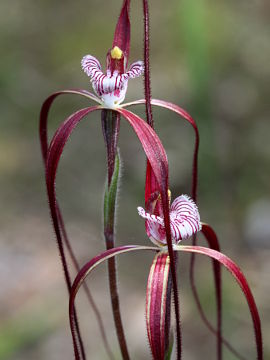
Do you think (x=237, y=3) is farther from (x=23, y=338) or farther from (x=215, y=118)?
(x=23, y=338)

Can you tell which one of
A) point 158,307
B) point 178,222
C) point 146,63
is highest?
point 146,63

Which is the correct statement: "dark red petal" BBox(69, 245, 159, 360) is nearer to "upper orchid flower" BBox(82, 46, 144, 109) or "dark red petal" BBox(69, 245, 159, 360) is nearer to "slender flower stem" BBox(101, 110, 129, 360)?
"slender flower stem" BBox(101, 110, 129, 360)

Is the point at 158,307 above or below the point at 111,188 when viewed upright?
below

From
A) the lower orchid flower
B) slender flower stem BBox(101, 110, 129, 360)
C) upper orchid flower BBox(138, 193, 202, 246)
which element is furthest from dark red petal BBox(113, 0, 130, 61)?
upper orchid flower BBox(138, 193, 202, 246)

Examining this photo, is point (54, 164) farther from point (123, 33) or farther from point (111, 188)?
point (123, 33)

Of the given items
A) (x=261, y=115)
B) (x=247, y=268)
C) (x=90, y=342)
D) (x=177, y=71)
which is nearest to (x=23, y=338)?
(x=90, y=342)

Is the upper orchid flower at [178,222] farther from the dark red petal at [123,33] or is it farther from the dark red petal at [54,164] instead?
the dark red petal at [123,33]

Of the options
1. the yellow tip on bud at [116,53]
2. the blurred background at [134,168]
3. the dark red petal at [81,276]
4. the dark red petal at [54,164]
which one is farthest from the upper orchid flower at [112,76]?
the blurred background at [134,168]

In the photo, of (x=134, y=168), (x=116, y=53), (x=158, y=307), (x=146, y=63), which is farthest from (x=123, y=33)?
(x=134, y=168)
